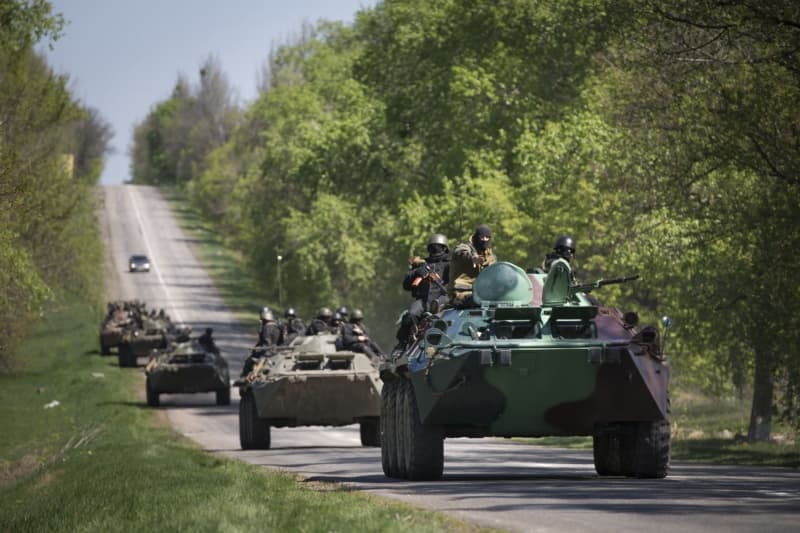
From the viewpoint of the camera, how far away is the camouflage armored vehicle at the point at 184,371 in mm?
45875

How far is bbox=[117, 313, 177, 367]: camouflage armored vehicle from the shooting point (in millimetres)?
63094

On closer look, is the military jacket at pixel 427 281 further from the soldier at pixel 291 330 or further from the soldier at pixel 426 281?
the soldier at pixel 291 330

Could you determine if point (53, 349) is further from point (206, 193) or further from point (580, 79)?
point (206, 193)

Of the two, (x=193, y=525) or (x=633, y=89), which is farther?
(x=633, y=89)

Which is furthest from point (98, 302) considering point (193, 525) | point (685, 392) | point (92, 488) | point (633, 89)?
point (193, 525)

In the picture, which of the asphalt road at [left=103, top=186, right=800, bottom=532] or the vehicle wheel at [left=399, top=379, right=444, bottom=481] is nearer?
the asphalt road at [left=103, top=186, right=800, bottom=532]

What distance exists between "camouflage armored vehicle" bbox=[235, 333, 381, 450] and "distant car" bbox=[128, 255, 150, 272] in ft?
279

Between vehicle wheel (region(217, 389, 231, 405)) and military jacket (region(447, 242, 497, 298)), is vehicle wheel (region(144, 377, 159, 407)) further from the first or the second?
military jacket (region(447, 242, 497, 298))

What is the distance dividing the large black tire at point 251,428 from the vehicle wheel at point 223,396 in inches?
704

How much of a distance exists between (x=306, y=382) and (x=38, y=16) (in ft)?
41.9

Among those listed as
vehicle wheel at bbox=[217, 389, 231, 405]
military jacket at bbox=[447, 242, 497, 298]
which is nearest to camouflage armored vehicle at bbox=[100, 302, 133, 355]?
vehicle wheel at bbox=[217, 389, 231, 405]

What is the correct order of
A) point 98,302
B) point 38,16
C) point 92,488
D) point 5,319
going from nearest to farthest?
point 92,488, point 38,16, point 5,319, point 98,302

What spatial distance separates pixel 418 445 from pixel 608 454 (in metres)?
2.57

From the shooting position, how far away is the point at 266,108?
3629 inches
